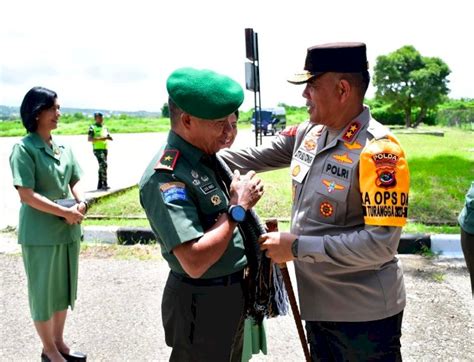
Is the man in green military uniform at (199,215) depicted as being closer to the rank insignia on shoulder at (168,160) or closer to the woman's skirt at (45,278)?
the rank insignia on shoulder at (168,160)

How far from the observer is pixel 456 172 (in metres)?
9.09

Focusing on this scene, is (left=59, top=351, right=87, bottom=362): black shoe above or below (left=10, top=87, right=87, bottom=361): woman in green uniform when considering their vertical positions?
below

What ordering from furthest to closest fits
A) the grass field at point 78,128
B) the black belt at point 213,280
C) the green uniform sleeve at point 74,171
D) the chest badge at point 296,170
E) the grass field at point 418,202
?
the grass field at point 78,128, the grass field at point 418,202, the green uniform sleeve at point 74,171, the chest badge at point 296,170, the black belt at point 213,280

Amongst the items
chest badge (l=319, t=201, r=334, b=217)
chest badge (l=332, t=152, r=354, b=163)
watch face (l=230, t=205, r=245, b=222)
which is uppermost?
chest badge (l=332, t=152, r=354, b=163)

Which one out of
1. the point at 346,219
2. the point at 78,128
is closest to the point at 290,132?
the point at 346,219

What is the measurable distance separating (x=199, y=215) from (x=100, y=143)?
7461 millimetres

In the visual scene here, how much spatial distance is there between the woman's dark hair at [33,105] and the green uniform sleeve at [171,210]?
1.53 metres

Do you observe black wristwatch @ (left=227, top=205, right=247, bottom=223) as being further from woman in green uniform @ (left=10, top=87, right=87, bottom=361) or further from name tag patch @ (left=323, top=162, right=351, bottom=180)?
woman in green uniform @ (left=10, top=87, right=87, bottom=361)

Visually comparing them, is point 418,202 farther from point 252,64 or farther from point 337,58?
point 337,58

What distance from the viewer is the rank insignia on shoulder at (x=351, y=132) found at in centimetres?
184

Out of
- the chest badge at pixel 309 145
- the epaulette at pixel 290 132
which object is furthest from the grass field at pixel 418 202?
the chest badge at pixel 309 145

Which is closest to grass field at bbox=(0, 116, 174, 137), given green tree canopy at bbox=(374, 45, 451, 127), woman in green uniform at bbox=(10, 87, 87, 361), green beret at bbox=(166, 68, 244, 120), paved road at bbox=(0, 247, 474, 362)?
green tree canopy at bbox=(374, 45, 451, 127)

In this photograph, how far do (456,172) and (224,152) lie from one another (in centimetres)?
806

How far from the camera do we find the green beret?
1.67 meters
